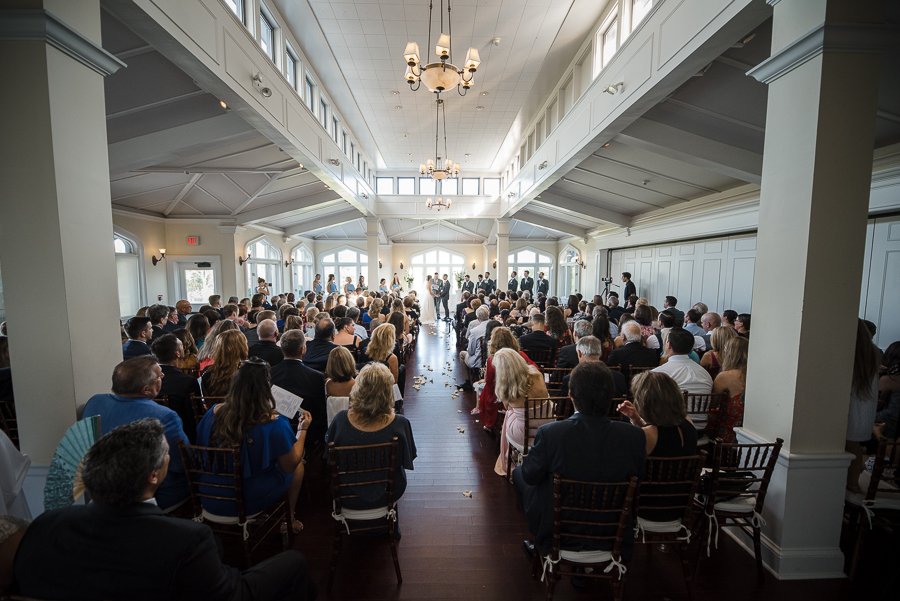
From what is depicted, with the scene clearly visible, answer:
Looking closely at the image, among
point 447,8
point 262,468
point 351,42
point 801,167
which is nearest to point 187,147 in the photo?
point 351,42

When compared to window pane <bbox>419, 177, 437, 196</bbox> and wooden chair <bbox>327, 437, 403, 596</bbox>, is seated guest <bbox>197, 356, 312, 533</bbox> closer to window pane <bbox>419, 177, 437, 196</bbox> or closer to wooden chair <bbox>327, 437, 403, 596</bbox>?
wooden chair <bbox>327, 437, 403, 596</bbox>

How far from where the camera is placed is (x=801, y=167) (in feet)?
7.15

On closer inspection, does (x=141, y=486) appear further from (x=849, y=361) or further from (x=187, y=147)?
(x=187, y=147)

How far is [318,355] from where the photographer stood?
12.5 ft

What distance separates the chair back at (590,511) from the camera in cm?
183

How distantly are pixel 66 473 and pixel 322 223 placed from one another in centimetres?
1315

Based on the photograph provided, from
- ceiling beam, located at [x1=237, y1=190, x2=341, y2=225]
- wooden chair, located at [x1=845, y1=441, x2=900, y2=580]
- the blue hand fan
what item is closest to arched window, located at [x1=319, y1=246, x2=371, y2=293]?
ceiling beam, located at [x1=237, y1=190, x2=341, y2=225]

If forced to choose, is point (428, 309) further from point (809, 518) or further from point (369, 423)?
point (809, 518)

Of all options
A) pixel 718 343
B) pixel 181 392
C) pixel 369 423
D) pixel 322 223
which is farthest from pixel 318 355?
pixel 322 223

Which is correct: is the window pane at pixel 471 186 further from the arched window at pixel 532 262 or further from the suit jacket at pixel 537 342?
the suit jacket at pixel 537 342

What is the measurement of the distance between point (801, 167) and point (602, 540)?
7.44ft

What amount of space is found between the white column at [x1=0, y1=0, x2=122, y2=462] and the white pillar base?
3.98 meters

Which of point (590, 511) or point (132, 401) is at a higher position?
point (132, 401)

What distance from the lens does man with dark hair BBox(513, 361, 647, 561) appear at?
6.11 feet
